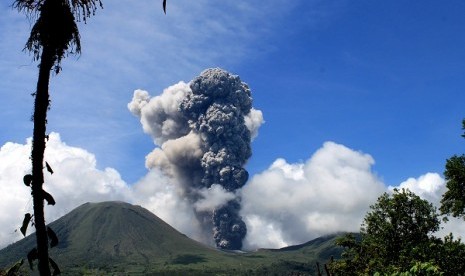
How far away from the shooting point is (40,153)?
889cm

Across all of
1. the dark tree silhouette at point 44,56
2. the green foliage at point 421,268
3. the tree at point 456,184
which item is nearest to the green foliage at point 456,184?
the tree at point 456,184

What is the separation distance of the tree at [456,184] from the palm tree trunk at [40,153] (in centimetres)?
3696

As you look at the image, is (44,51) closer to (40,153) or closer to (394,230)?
(40,153)

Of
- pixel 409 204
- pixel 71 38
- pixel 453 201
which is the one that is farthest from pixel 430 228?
pixel 71 38

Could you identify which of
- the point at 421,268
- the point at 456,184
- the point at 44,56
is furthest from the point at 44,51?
the point at 456,184

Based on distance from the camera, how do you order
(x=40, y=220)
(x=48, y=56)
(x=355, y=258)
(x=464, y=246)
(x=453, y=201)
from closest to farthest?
(x=40, y=220) → (x=48, y=56) → (x=453, y=201) → (x=464, y=246) → (x=355, y=258)

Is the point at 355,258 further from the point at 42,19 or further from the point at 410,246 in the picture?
the point at 42,19

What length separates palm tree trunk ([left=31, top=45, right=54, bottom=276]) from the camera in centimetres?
833

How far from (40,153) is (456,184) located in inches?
1476

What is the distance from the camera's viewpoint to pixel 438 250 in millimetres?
41812

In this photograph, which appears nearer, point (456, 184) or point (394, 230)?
point (456, 184)

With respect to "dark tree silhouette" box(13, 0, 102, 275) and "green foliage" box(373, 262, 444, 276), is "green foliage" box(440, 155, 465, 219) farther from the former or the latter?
"dark tree silhouette" box(13, 0, 102, 275)

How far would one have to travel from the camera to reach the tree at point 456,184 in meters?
38.4

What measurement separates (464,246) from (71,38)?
42.4 metres
